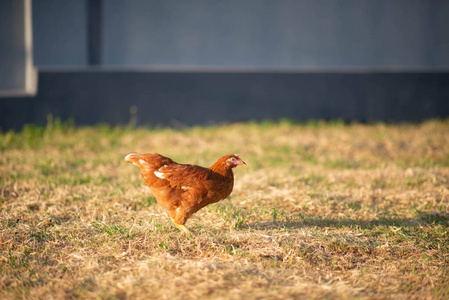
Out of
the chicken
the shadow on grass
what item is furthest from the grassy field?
the chicken

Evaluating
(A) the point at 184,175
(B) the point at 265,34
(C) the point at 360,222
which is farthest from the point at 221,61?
(A) the point at 184,175

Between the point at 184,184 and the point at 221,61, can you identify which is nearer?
the point at 184,184

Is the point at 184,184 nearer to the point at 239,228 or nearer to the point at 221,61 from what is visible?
the point at 239,228

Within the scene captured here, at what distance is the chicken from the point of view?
3.59 meters

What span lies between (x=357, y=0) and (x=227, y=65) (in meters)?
2.73

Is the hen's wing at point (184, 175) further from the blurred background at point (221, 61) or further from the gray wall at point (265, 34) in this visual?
the gray wall at point (265, 34)

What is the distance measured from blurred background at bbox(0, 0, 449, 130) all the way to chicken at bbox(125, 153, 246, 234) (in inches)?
193

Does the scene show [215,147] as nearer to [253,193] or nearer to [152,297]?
[253,193]

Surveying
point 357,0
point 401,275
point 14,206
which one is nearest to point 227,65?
point 357,0

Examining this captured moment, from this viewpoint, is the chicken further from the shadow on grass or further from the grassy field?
the shadow on grass

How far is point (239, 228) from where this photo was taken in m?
3.89

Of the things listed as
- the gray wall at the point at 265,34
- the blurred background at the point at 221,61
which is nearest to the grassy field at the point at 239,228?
the blurred background at the point at 221,61

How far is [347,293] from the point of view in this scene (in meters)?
2.83

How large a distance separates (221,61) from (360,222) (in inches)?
209
